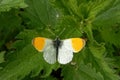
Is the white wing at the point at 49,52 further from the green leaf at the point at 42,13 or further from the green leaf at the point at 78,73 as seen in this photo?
the green leaf at the point at 42,13

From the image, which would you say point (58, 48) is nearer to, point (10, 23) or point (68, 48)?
point (68, 48)

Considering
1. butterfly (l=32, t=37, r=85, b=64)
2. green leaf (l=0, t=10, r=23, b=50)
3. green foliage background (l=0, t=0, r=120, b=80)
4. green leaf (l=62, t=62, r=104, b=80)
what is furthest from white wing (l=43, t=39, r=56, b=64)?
green leaf (l=0, t=10, r=23, b=50)

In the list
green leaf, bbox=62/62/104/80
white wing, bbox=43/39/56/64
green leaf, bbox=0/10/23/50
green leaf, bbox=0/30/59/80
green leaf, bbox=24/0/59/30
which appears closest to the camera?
white wing, bbox=43/39/56/64

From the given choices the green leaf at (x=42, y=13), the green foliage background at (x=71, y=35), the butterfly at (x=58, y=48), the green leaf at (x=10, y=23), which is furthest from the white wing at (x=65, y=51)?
the green leaf at (x=10, y=23)

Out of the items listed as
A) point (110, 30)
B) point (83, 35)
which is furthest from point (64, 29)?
point (110, 30)

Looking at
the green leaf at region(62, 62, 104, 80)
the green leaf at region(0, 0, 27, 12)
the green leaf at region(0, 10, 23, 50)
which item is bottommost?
the green leaf at region(62, 62, 104, 80)

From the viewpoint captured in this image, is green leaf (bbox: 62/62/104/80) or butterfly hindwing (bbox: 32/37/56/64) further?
green leaf (bbox: 62/62/104/80)

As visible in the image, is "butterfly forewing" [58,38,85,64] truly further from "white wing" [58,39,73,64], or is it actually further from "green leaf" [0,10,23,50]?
"green leaf" [0,10,23,50]

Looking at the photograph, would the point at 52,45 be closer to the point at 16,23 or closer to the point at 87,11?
the point at 87,11

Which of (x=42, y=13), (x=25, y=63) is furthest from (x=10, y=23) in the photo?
(x=25, y=63)
